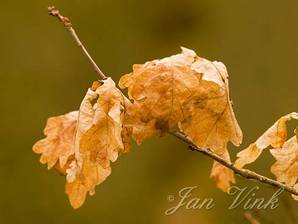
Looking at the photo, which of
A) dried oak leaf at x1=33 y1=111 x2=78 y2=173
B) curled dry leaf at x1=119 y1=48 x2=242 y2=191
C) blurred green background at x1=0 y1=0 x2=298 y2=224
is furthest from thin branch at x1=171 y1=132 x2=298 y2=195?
blurred green background at x1=0 y1=0 x2=298 y2=224

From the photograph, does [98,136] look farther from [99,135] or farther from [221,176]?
[221,176]

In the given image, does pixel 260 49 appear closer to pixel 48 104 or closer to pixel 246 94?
pixel 246 94

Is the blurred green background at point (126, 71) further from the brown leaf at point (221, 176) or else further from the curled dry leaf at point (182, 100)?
the curled dry leaf at point (182, 100)

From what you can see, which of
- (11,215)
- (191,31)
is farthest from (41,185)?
(191,31)

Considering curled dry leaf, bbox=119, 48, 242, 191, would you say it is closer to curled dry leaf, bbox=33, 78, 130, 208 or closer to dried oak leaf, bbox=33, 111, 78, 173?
curled dry leaf, bbox=33, 78, 130, 208

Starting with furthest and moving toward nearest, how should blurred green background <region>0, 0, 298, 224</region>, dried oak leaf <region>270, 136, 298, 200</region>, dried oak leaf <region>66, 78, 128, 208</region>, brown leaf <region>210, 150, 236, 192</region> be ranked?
blurred green background <region>0, 0, 298, 224</region> < brown leaf <region>210, 150, 236, 192</region> < dried oak leaf <region>270, 136, 298, 200</region> < dried oak leaf <region>66, 78, 128, 208</region>

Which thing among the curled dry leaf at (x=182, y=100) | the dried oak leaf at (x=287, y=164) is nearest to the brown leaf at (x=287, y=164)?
the dried oak leaf at (x=287, y=164)
